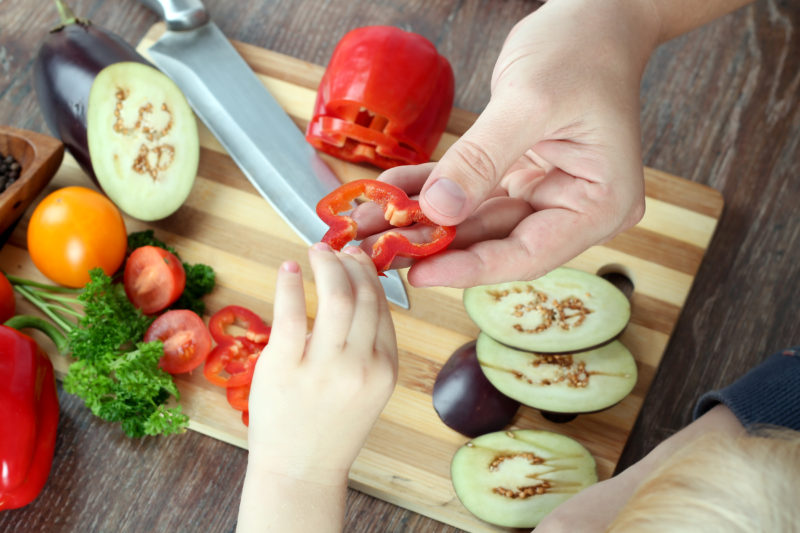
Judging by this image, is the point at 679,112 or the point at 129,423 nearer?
the point at 129,423

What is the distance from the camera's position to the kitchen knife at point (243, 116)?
1760mm

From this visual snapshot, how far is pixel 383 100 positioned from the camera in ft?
5.86

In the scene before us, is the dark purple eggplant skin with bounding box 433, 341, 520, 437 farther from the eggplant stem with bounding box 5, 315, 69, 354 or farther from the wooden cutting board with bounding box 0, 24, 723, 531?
the eggplant stem with bounding box 5, 315, 69, 354

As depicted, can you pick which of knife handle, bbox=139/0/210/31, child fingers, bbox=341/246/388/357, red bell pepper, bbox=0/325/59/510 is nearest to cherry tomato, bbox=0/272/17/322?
red bell pepper, bbox=0/325/59/510

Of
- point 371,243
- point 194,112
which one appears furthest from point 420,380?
point 194,112

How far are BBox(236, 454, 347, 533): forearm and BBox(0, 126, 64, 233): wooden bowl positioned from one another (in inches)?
36.1

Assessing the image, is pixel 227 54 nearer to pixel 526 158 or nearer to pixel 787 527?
pixel 526 158

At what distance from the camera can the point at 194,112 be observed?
188 centimetres

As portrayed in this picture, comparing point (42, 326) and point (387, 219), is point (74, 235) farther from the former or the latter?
point (387, 219)

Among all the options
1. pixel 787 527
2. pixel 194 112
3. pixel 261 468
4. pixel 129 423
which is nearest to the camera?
pixel 787 527

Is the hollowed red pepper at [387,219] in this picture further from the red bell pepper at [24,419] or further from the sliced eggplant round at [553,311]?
the red bell pepper at [24,419]

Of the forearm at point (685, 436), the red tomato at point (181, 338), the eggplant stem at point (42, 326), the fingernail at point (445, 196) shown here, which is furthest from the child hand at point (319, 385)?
the eggplant stem at point (42, 326)

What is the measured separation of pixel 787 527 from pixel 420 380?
843 millimetres

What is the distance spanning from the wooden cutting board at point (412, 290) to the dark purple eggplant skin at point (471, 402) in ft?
0.14
